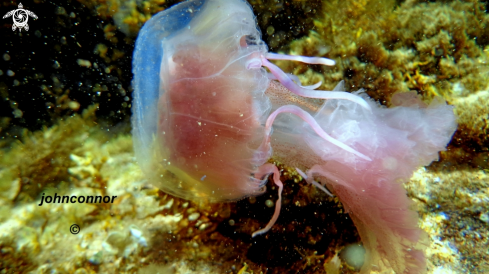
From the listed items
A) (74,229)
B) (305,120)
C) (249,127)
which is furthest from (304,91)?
(74,229)

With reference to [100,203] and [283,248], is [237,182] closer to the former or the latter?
[283,248]

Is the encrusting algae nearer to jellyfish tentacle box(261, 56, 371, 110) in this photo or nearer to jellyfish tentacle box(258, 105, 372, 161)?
jellyfish tentacle box(258, 105, 372, 161)

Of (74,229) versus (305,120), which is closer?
(305,120)

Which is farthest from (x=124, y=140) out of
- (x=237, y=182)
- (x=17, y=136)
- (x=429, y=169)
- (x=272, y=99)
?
(x=429, y=169)

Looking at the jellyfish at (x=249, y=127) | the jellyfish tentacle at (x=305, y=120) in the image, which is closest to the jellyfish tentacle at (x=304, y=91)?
the jellyfish at (x=249, y=127)

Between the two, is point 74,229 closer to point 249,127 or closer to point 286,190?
point 249,127

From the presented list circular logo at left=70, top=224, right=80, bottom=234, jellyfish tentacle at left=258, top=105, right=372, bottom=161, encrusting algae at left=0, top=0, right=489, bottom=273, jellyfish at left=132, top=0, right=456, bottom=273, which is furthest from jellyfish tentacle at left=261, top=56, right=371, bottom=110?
circular logo at left=70, top=224, right=80, bottom=234
